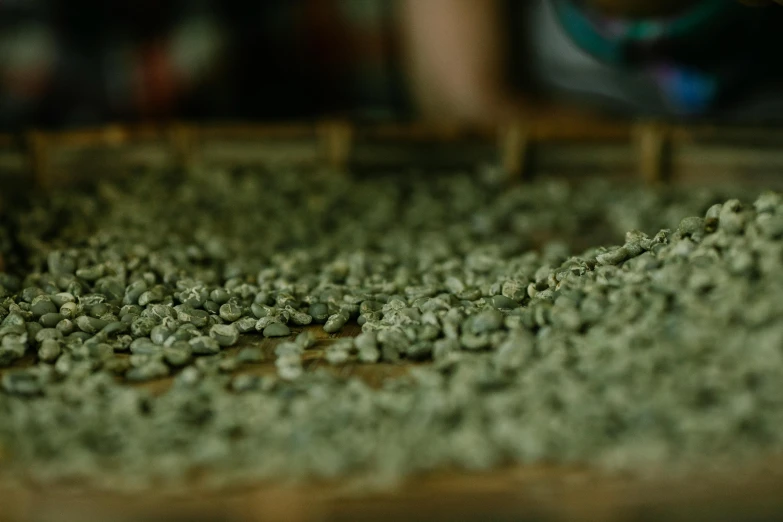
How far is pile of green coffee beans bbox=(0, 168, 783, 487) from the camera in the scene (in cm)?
96

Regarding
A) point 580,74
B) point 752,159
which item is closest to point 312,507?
point 752,159

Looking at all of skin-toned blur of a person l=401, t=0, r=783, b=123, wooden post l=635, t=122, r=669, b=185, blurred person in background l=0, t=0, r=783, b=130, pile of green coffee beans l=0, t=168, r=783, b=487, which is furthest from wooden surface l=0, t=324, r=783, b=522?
skin-toned blur of a person l=401, t=0, r=783, b=123

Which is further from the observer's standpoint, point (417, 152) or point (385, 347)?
point (417, 152)

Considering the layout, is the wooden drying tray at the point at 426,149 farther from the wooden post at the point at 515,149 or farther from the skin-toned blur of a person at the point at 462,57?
the skin-toned blur of a person at the point at 462,57

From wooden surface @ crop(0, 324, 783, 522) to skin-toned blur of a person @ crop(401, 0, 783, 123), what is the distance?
9.55ft

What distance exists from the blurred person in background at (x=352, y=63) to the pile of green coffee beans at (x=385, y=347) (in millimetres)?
1486

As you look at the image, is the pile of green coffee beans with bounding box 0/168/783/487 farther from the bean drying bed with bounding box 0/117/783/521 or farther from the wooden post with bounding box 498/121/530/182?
the wooden post with bounding box 498/121/530/182

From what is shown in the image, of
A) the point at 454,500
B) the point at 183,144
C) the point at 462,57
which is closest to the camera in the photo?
the point at 454,500

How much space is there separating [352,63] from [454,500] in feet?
13.2

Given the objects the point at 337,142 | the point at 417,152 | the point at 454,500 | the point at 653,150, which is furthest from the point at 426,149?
the point at 454,500

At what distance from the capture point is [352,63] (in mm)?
4641

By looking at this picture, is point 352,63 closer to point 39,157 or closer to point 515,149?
point 515,149

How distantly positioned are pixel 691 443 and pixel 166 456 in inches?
24.4

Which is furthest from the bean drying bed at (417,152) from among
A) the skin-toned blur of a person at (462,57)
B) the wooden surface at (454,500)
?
the skin-toned blur of a person at (462,57)
